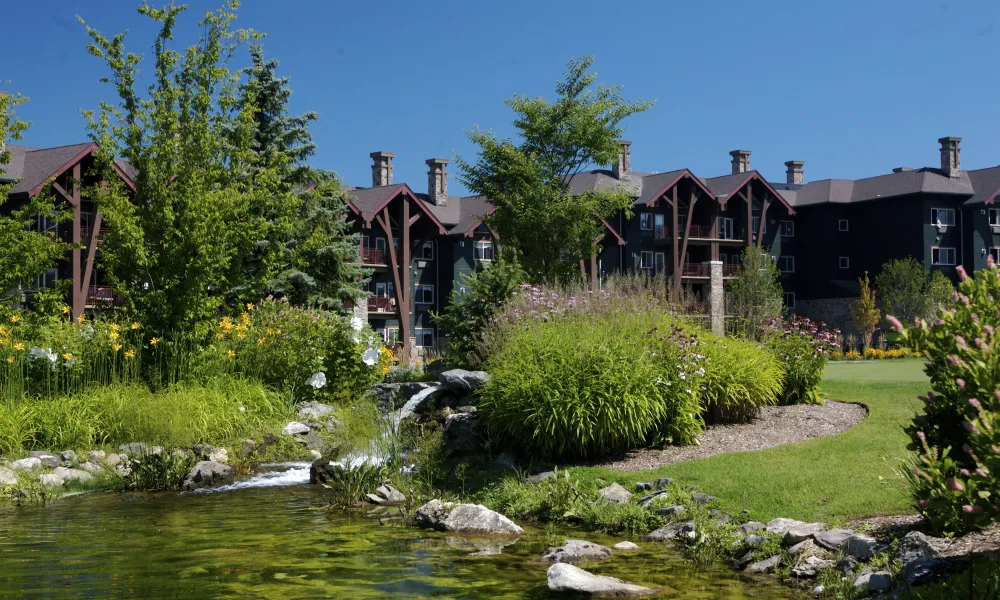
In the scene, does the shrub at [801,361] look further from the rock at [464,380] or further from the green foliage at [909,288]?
the green foliage at [909,288]

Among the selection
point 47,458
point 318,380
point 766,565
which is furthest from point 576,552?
point 318,380

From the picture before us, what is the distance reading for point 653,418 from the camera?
11.2 metres

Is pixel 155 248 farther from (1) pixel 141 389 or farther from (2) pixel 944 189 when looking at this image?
(2) pixel 944 189

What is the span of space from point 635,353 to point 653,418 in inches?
32.0

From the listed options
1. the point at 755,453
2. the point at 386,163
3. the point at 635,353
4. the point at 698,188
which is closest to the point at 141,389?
the point at 635,353

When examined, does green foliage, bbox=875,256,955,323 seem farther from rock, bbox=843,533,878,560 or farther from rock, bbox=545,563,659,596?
rock, bbox=545,563,659,596

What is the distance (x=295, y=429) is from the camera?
14.3 meters

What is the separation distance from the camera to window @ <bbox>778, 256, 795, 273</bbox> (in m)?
50.9

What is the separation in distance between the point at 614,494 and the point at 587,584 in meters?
2.92

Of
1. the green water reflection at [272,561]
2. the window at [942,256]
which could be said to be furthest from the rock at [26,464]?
the window at [942,256]

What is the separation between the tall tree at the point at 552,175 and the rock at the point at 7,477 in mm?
10908

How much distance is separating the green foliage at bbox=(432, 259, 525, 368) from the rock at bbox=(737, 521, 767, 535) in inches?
329

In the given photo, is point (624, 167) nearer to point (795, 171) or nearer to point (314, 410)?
point (795, 171)

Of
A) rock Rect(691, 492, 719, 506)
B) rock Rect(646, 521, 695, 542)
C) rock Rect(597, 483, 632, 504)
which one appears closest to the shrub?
rock Rect(597, 483, 632, 504)
